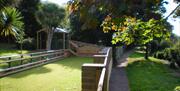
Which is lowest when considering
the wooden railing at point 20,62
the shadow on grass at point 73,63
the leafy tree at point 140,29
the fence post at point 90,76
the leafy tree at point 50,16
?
the shadow on grass at point 73,63

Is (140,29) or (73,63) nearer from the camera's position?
(140,29)

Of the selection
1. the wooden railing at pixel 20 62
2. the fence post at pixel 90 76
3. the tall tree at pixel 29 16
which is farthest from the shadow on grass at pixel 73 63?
the tall tree at pixel 29 16

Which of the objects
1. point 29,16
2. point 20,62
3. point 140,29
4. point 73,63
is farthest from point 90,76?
point 29,16

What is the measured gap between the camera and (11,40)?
29359mm

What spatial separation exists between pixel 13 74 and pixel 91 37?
14574 millimetres

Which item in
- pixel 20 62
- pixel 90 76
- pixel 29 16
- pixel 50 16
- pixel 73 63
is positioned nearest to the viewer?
pixel 90 76

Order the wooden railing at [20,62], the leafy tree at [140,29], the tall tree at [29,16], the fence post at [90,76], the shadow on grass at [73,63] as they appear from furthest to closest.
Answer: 1. the tall tree at [29,16]
2. the shadow on grass at [73,63]
3. the wooden railing at [20,62]
4. the leafy tree at [140,29]
5. the fence post at [90,76]

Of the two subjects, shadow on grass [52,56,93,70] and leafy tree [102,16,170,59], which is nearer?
leafy tree [102,16,170,59]

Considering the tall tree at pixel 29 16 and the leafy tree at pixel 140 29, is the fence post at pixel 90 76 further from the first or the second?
the tall tree at pixel 29 16

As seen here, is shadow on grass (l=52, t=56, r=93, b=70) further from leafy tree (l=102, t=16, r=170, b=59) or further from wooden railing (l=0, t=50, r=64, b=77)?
leafy tree (l=102, t=16, r=170, b=59)

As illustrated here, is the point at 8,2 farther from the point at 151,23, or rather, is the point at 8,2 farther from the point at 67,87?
the point at 151,23

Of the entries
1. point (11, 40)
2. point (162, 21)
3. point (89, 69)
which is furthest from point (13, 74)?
point (11, 40)

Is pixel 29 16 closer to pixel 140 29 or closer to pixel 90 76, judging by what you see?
pixel 140 29

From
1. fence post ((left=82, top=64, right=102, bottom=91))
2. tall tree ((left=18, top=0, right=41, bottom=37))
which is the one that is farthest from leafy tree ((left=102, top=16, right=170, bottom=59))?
tall tree ((left=18, top=0, right=41, bottom=37))
